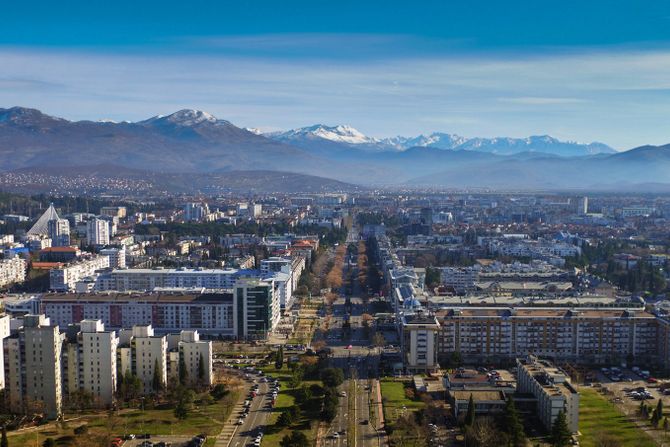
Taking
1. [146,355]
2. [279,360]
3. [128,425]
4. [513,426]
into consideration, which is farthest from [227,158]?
[513,426]

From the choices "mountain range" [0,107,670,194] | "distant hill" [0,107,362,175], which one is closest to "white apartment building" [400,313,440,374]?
"mountain range" [0,107,670,194]

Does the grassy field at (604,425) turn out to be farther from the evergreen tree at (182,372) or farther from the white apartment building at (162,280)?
the white apartment building at (162,280)

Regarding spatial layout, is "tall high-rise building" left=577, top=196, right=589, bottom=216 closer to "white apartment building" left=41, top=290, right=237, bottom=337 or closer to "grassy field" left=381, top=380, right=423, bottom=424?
"white apartment building" left=41, top=290, right=237, bottom=337

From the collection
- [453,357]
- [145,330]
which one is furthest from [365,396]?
[145,330]

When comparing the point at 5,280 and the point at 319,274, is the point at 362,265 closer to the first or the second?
the point at 319,274

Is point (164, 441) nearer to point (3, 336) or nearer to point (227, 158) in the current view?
point (3, 336)

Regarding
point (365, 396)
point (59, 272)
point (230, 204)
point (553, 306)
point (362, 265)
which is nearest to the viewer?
point (365, 396)
